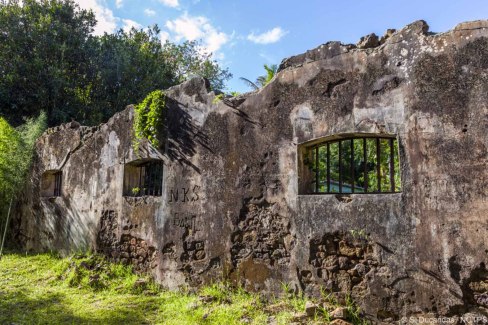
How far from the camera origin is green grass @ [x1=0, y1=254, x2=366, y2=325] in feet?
14.4

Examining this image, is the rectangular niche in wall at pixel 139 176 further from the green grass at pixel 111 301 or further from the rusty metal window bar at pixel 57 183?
the rusty metal window bar at pixel 57 183

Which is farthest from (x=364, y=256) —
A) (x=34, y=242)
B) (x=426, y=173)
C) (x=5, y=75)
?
(x=5, y=75)

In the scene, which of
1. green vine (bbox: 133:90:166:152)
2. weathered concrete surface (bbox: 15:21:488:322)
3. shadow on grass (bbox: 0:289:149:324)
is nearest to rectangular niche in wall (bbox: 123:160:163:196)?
weathered concrete surface (bbox: 15:21:488:322)

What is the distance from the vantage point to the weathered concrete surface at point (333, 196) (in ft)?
11.8

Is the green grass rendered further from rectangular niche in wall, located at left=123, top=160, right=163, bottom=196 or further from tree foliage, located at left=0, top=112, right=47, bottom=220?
tree foliage, located at left=0, top=112, right=47, bottom=220

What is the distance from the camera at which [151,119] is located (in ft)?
20.0

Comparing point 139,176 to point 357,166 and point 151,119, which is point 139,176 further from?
point 357,166

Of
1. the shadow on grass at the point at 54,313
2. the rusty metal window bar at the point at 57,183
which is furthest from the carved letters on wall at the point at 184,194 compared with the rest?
the rusty metal window bar at the point at 57,183

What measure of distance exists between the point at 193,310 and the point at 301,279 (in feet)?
4.63

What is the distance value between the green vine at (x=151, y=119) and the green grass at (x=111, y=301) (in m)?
2.24

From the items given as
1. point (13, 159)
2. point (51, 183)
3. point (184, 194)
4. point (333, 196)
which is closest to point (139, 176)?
point (184, 194)

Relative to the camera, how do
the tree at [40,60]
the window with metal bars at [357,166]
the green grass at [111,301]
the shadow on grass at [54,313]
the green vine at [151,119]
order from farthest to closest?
the tree at [40,60] < the green vine at [151,119] < the shadow on grass at [54,313] < the green grass at [111,301] < the window with metal bars at [357,166]

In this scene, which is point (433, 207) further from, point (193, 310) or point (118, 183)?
point (118, 183)

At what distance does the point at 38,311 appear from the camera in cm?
509
